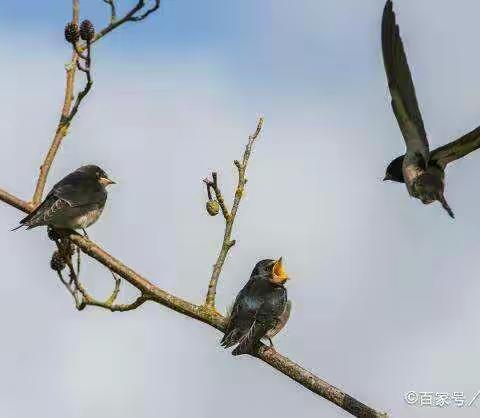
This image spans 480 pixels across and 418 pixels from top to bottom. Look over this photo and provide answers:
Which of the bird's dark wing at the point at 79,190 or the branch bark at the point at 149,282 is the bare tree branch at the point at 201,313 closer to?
the branch bark at the point at 149,282

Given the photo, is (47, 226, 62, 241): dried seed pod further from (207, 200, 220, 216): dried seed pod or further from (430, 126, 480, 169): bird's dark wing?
(430, 126, 480, 169): bird's dark wing

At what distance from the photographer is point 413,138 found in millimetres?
7438

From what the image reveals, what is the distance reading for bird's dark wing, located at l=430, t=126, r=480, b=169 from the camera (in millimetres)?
6965

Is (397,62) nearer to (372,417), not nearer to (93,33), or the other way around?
(93,33)

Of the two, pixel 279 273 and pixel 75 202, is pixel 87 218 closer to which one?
pixel 75 202

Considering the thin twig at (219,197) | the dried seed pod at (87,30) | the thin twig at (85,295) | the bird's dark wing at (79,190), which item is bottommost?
the thin twig at (85,295)

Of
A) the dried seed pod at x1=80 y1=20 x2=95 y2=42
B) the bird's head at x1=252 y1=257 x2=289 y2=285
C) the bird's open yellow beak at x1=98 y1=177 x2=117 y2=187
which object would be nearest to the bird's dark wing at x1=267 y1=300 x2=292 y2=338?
the bird's head at x1=252 y1=257 x2=289 y2=285

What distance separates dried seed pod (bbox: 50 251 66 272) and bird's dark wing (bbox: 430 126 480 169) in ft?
11.0

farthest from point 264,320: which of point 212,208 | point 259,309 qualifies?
point 212,208

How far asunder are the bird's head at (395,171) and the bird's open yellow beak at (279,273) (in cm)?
194

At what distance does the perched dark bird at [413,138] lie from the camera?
22.7 feet

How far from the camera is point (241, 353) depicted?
18.5 ft

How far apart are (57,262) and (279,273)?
7.54ft

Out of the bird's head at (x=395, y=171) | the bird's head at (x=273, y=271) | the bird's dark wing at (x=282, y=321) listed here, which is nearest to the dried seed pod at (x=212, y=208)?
the bird's dark wing at (x=282, y=321)
